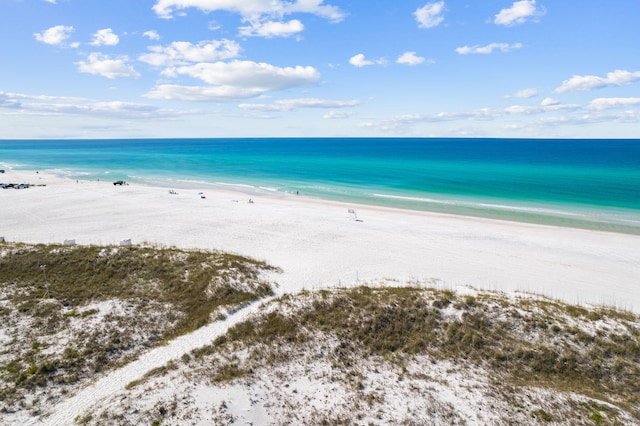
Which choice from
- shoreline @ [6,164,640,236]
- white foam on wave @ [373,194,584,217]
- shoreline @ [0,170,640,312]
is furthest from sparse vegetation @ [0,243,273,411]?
white foam on wave @ [373,194,584,217]

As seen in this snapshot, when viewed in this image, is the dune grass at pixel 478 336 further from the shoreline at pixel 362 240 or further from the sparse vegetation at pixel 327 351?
the shoreline at pixel 362 240

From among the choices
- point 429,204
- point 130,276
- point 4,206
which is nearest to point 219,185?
point 4,206

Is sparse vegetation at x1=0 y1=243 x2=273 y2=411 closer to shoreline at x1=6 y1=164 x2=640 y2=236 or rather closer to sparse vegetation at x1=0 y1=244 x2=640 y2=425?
sparse vegetation at x1=0 y1=244 x2=640 y2=425

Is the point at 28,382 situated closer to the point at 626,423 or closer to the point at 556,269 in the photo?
the point at 626,423

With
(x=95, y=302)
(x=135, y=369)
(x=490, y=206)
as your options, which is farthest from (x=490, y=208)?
(x=135, y=369)

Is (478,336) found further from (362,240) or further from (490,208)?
(490,208)
